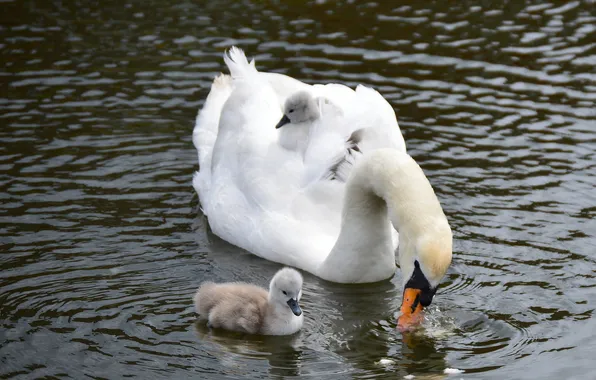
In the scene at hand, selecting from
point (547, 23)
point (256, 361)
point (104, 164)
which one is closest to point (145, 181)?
point (104, 164)

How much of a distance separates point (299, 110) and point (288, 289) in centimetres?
260

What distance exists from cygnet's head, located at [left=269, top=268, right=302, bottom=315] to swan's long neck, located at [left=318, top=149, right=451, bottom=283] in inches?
31.4

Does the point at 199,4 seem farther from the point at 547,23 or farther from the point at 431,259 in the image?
the point at 431,259

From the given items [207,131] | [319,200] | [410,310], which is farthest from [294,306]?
[207,131]

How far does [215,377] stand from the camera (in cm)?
779

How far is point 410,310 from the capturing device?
26.7ft

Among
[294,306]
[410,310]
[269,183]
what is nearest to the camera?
[410,310]

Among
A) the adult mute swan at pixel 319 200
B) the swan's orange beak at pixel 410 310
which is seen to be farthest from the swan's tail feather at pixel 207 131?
the swan's orange beak at pixel 410 310

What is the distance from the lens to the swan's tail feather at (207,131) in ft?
36.8

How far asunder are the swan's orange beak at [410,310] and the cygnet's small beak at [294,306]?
2.47ft

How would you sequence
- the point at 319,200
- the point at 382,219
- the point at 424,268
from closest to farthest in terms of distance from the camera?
the point at 424,268 < the point at 382,219 < the point at 319,200

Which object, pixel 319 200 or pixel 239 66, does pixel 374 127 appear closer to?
pixel 319 200

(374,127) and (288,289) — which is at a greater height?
(374,127)

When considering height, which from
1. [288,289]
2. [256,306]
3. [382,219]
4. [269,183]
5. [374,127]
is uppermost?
[374,127]
